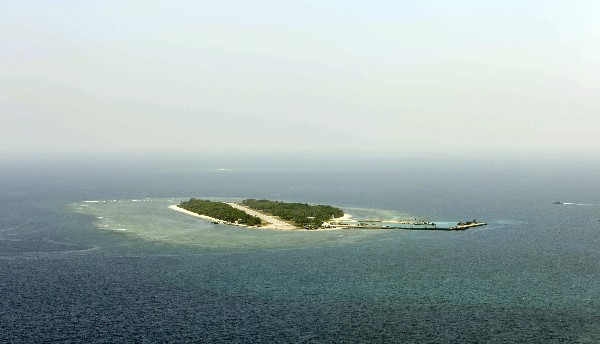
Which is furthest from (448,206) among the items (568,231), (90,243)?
(90,243)

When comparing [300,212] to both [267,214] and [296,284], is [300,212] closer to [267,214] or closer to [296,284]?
[267,214]

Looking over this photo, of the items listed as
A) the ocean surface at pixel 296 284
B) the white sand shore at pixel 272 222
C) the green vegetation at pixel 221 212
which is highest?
the green vegetation at pixel 221 212

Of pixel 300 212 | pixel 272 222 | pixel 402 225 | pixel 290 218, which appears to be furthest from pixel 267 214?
pixel 402 225

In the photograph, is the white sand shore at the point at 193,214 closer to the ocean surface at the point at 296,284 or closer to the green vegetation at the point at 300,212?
the ocean surface at the point at 296,284

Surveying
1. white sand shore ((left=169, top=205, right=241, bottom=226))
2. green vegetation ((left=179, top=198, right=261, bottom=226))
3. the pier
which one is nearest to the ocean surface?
the pier

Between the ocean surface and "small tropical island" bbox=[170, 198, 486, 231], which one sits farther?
"small tropical island" bbox=[170, 198, 486, 231]

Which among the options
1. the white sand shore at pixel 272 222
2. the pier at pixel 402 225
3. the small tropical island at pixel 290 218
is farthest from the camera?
the small tropical island at pixel 290 218

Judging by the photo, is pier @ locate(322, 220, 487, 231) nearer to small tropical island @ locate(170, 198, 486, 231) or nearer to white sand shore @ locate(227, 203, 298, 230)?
small tropical island @ locate(170, 198, 486, 231)

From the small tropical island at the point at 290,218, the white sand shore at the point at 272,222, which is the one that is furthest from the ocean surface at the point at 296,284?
the white sand shore at the point at 272,222
